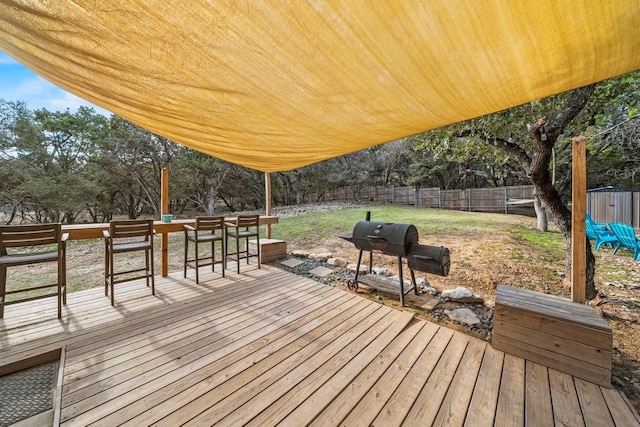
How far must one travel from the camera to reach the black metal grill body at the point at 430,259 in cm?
268

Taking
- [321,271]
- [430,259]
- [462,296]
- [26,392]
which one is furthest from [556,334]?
[26,392]

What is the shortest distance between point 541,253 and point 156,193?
15.3 metres

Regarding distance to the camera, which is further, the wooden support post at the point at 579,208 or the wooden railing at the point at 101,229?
the wooden railing at the point at 101,229

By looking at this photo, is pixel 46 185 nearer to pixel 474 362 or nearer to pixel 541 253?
pixel 474 362

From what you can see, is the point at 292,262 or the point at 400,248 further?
the point at 292,262

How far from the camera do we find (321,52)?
1239mm

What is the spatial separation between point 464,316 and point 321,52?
114 inches

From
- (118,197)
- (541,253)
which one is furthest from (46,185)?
(541,253)

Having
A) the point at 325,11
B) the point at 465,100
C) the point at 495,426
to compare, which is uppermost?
the point at 325,11

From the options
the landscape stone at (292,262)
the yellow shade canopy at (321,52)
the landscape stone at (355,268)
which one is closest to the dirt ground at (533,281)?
the landscape stone at (355,268)

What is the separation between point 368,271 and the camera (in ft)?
13.3

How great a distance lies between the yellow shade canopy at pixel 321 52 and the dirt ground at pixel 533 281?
7.23ft

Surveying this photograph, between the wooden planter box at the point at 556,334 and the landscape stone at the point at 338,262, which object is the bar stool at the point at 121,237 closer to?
the landscape stone at the point at 338,262

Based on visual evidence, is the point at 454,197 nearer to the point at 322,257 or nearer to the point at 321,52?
the point at 322,257
